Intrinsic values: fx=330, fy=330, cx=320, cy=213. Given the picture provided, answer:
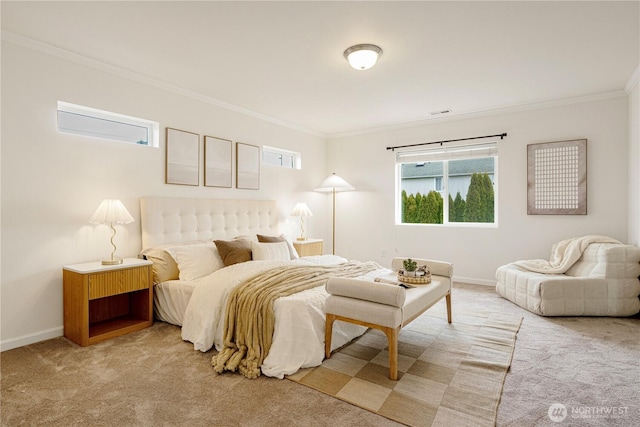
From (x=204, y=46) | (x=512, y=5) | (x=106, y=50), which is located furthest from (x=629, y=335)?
(x=106, y=50)

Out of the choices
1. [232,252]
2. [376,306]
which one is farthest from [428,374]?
[232,252]

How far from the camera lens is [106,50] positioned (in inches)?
118

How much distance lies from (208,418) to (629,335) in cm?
359

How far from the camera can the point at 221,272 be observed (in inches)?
126

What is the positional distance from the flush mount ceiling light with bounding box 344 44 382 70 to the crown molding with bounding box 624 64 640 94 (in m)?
2.75

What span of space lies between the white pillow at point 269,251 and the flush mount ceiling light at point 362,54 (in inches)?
82.8

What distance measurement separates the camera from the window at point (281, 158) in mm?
5332

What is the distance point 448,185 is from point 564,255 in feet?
6.13

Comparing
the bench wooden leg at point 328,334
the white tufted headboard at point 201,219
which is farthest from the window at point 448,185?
the bench wooden leg at point 328,334

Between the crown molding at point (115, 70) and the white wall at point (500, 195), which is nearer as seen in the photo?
the crown molding at point (115, 70)

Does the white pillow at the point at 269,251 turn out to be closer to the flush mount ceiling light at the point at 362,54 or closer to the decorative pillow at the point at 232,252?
the decorative pillow at the point at 232,252

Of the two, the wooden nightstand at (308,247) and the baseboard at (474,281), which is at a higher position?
the wooden nightstand at (308,247)

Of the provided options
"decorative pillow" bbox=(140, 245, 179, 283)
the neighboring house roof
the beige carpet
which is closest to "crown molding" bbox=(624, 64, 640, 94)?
the neighboring house roof

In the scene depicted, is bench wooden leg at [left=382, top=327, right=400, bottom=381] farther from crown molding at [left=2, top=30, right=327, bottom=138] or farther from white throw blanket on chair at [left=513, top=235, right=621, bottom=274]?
crown molding at [left=2, top=30, right=327, bottom=138]
